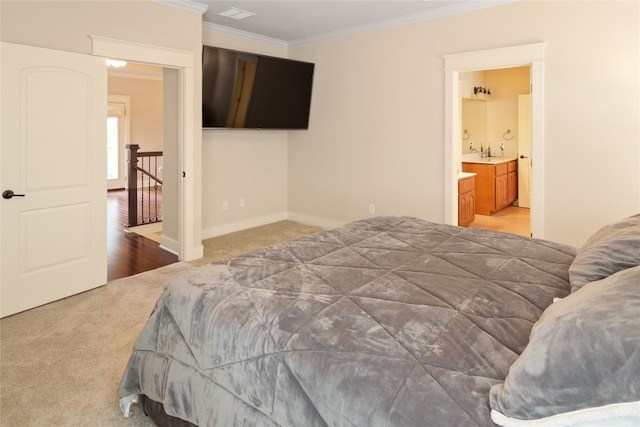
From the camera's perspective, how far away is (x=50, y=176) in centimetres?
332

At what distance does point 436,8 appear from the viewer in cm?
441

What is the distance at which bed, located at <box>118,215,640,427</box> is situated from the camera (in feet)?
3.03

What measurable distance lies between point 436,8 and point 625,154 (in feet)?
7.85

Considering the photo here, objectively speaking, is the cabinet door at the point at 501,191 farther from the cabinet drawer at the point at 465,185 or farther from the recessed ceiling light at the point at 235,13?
the recessed ceiling light at the point at 235,13

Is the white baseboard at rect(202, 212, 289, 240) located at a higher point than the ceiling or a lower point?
lower

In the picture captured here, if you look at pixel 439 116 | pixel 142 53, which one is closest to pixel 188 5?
pixel 142 53

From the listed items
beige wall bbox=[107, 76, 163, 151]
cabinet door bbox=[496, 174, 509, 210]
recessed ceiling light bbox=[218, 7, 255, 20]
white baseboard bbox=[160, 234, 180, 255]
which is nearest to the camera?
recessed ceiling light bbox=[218, 7, 255, 20]

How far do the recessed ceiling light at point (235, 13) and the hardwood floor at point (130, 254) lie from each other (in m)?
2.88

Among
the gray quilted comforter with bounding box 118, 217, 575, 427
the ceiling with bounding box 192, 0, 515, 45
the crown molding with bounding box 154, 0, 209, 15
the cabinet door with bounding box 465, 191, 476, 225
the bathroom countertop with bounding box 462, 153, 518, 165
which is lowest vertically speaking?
the gray quilted comforter with bounding box 118, 217, 575, 427

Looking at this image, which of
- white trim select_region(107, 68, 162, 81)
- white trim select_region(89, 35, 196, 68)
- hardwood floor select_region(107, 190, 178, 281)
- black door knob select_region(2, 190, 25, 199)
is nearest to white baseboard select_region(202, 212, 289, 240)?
hardwood floor select_region(107, 190, 178, 281)

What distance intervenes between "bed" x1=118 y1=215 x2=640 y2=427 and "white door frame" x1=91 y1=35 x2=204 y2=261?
8.41 feet

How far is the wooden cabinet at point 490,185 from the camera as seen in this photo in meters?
6.70

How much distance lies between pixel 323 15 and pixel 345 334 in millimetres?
4331

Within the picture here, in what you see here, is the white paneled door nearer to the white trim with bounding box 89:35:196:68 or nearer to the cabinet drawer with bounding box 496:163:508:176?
the white trim with bounding box 89:35:196:68
